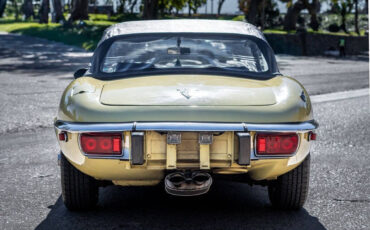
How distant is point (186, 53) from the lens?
534 centimetres

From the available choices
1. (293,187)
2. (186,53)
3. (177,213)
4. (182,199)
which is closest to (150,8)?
(186,53)

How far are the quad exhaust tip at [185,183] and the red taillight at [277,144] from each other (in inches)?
16.0

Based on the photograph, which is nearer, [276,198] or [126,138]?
[126,138]

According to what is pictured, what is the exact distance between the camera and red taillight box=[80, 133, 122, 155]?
4.09 m

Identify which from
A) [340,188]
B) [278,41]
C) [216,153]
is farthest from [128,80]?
[278,41]

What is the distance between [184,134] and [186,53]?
1396 millimetres

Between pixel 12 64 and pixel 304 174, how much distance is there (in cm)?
1812

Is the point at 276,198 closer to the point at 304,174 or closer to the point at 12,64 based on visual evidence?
the point at 304,174

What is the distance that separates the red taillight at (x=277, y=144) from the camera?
4109mm

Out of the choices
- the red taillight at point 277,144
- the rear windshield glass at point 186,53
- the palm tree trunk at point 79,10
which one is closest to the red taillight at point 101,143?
the red taillight at point 277,144

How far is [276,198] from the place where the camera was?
4.70 meters

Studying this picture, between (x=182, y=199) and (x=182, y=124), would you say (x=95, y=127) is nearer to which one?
(x=182, y=124)

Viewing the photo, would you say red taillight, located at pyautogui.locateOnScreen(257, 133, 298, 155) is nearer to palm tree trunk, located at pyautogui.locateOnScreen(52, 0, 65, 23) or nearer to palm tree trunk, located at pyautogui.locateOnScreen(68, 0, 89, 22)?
palm tree trunk, located at pyautogui.locateOnScreen(68, 0, 89, 22)

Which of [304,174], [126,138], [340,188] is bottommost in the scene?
[340,188]
